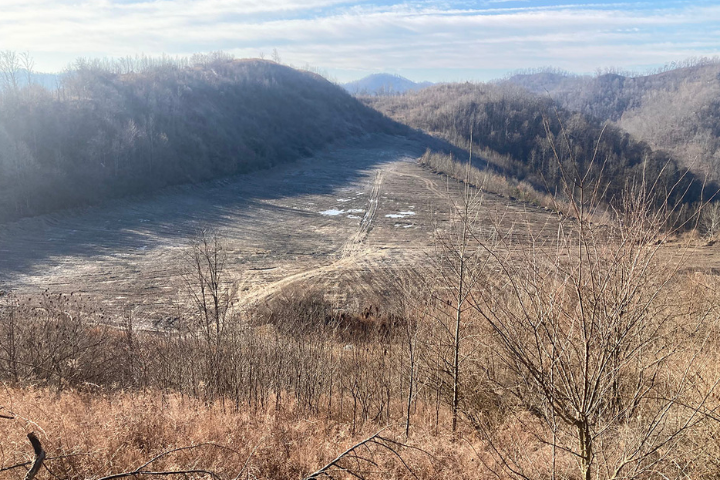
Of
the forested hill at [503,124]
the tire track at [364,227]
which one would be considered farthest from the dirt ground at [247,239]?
the forested hill at [503,124]

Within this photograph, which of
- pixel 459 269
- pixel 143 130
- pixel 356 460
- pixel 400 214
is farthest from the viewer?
pixel 143 130

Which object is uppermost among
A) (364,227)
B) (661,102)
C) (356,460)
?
(661,102)

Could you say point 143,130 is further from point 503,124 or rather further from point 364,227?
point 503,124

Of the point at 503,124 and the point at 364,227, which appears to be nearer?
the point at 364,227

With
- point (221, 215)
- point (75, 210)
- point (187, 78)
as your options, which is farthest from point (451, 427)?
point (187, 78)

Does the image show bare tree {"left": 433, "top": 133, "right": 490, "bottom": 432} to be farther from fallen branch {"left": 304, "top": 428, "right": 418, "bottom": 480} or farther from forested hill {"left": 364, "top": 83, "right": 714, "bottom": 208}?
forested hill {"left": 364, "top": 83, "right": 714, "bottom": 208}

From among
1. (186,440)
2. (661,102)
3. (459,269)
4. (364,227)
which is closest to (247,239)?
(364,227)

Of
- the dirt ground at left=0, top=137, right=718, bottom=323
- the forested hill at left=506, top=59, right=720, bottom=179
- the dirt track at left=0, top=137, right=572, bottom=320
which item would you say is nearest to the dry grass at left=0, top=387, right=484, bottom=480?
the dirt track at left=0, top=137, right=572, bottom=320

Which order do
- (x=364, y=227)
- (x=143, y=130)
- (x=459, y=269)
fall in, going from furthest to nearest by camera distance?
(x=143, y=130) → (x=364, y=227) → (x=459, y=269)
